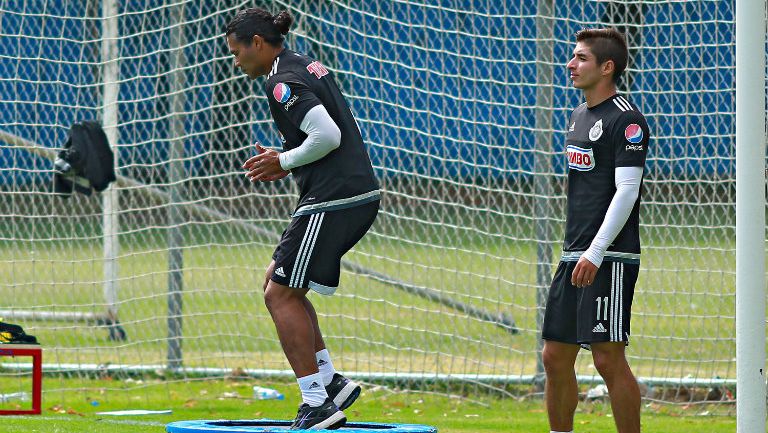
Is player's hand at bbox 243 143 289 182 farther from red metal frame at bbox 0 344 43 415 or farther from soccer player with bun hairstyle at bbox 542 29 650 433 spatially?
red metal frame at bbox 0 344 43 415

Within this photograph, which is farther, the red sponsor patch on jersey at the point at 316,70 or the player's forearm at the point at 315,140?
the red sponsor patch on jersey at the point at 316,70

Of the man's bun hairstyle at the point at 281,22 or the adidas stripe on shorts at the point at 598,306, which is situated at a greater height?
the man's bun hairstyle at the point at 281,22

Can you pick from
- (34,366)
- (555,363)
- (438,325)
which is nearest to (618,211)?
(555,363)

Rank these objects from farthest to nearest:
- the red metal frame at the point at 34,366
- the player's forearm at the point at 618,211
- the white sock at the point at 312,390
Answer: the red metal frame at the point at 34,366
the white sock at the point at 312,390
the player's forearm at the point at 618,211

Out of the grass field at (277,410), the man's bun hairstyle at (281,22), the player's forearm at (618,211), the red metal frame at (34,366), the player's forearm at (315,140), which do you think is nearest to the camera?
the player's forearm at (618,211)

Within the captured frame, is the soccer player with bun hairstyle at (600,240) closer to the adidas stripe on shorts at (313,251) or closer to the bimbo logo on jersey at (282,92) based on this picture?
the adidas stripe on shorts at (313,251)

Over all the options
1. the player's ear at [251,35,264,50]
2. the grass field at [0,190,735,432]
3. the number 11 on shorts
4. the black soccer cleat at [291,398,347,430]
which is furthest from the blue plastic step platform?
the player's ear at [251,35,264,50]

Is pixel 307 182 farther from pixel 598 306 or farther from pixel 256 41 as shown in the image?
pixel 598 306

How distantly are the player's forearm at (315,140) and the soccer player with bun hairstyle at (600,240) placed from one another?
1.06m

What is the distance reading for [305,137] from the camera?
5914 mm

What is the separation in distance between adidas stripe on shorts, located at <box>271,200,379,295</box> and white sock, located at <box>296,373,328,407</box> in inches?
15.7

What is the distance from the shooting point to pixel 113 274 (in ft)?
32.3

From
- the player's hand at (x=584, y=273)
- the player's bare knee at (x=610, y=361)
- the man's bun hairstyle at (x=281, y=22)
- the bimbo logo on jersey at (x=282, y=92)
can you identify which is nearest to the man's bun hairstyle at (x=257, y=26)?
the man's bun hairstyle at (x=281, y=22)

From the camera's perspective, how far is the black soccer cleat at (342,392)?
6.17 metres
